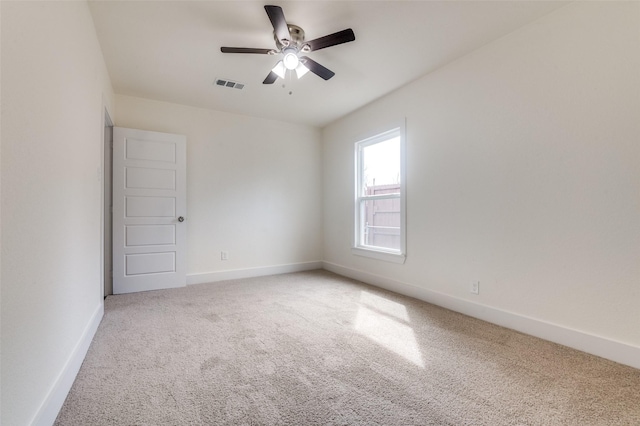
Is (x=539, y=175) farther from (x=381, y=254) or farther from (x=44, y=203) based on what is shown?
(x=44, y=203)

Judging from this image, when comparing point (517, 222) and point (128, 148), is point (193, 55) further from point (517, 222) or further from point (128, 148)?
point (517, 222)

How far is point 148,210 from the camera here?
372cm

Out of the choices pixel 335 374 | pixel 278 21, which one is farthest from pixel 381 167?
pixel 335 374

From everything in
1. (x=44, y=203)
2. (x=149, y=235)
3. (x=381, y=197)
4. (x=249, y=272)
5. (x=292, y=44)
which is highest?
(x=292, y=44)

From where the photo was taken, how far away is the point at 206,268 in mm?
4160

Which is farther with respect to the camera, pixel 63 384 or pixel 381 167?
pixel 381 167

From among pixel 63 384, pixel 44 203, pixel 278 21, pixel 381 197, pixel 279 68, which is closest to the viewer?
pixel 44 203

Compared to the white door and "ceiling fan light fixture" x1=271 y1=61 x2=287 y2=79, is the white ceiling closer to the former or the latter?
"ceiling fan light fixture" x1=271 y1=61 x2=287 y2=79

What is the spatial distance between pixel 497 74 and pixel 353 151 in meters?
2.13

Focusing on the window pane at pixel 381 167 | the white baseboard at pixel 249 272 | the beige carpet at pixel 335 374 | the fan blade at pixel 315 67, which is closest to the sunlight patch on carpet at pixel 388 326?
the beige carpet at pixel 335 374

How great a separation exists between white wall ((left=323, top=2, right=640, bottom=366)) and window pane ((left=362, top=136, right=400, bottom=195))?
39 centimetres

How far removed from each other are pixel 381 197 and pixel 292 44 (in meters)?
2.28

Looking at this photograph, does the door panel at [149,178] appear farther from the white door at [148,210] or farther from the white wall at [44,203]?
the white wall at [44,203]

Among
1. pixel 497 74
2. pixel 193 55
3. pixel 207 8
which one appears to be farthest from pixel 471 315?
pixel 193 55
